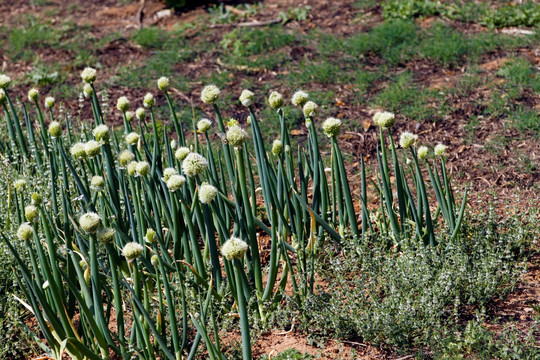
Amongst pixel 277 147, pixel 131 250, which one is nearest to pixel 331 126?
pixel 277 147

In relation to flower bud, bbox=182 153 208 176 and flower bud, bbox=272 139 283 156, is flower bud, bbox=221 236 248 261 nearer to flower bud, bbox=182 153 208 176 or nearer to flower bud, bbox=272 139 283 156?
flower bud, bbox=182 153 208 176

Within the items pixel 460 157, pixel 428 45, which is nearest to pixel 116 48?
pixel 428 45

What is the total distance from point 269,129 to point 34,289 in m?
3.25

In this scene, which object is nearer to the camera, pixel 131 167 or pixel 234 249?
pixel 234 249

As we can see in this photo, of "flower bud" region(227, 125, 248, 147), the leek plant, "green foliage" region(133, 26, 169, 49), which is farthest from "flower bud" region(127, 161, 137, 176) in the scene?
"green foliage" region(133, 26, 169, 49)

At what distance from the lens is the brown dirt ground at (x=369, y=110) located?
3.11 metres

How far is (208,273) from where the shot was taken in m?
3.14

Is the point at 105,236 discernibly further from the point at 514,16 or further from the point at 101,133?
the point at 514,16

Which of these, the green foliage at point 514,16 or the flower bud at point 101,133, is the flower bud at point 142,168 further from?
the green foliage at point 514,16

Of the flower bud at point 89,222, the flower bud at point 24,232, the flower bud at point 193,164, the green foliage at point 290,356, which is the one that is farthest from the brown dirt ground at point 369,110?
the flower bud at point 24,232

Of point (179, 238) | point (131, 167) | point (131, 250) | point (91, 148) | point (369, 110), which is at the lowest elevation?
point (369, 110)

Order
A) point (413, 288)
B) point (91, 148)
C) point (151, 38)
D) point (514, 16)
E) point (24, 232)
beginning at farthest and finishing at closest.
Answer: point (151, 38) < point (514, 16) < point (413, 288) < point (91, 148) < point (24, 232)

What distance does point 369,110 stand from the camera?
18.4 ft

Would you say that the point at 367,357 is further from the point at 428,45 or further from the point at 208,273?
the point at 428,45
